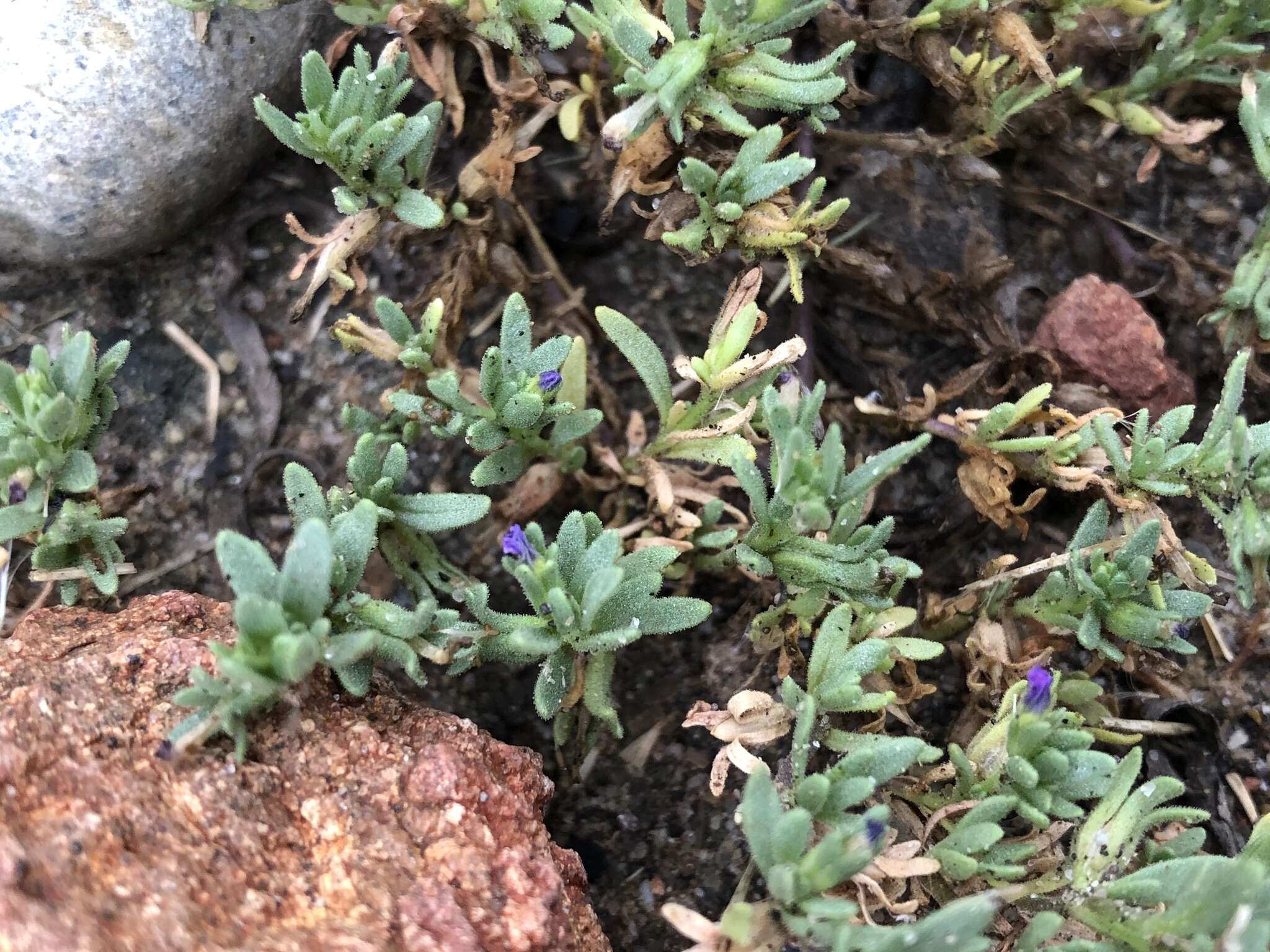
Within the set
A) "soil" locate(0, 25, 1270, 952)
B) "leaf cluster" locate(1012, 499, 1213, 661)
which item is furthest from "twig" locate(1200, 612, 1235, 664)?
"leaf cluster" locate(1012, 499, 1213, 661)

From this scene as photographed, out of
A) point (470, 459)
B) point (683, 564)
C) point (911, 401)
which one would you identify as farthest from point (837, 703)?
point (470, 459)

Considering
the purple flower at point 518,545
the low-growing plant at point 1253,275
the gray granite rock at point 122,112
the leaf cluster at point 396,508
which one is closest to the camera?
the purple flower at point 518,545

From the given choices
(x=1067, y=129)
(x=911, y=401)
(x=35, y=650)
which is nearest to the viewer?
(x=35, y=650)

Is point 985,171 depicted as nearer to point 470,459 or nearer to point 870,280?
point 870,280

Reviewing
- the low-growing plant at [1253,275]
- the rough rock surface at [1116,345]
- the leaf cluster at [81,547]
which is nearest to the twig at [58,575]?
the leaf cluster at [81,547]

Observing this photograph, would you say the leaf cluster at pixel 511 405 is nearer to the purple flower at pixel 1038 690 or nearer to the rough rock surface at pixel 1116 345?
the purple flower at pixel 1038 690

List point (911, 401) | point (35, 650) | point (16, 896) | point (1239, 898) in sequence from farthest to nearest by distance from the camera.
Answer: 1. point (911, 401)
2. point (35, 650)
3. point (1239, 898)
4. point (16, 896)

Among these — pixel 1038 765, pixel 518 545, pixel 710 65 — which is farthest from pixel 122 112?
pixel 1038 765
